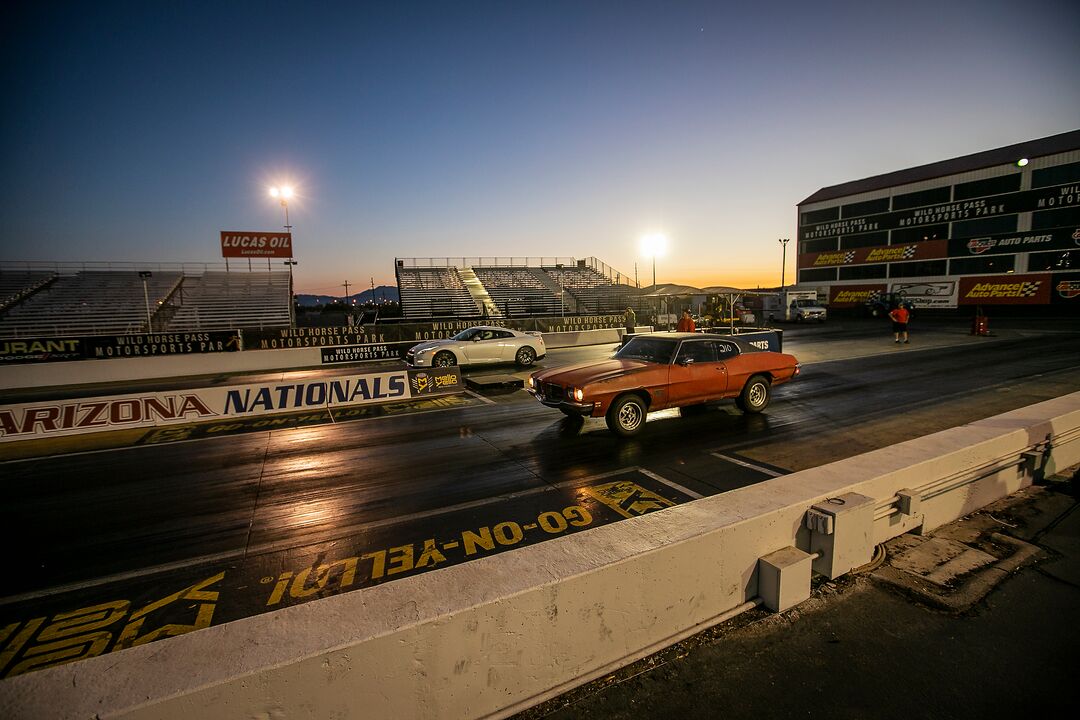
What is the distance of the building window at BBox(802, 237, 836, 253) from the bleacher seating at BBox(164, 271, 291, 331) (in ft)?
169

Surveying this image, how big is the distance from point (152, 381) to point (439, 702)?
61.5 ft

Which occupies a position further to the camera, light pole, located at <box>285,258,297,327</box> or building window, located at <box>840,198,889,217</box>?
building window, located at <box>840,198,889,217</box>

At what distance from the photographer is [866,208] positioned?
46.7 metres

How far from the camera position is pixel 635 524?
3.05 metres

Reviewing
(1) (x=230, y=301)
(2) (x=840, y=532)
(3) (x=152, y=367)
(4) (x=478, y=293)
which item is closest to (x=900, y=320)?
(2) (x=840, y=532)

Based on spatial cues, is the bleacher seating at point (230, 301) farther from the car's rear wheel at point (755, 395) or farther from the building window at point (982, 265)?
the building window at point (982, 265)

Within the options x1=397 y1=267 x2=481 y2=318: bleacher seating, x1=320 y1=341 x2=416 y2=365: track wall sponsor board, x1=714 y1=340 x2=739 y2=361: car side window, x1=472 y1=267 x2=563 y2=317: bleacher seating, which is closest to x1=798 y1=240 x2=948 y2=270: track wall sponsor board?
x1=472 y1=267 x2=563 y2=317: bleacher seating

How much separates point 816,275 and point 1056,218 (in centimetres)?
1846

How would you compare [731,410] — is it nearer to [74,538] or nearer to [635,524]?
[635,524]

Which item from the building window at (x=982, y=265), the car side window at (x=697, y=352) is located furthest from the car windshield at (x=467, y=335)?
the building window at (x=982, y=265)

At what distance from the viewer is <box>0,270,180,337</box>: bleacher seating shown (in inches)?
1029

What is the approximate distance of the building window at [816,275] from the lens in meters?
49.6

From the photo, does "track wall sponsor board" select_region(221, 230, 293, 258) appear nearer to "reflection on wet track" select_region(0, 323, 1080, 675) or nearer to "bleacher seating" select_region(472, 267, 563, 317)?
"bleacher seating" select_region(472, 267, 563, 317)

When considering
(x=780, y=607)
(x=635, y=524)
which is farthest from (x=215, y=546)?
(x=780, y=607)
